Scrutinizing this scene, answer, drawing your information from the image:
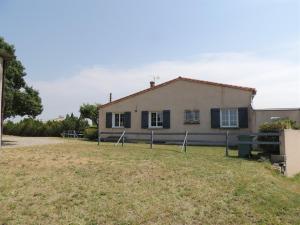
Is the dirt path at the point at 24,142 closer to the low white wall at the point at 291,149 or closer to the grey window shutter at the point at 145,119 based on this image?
the grey window shutter at the point at 145,119

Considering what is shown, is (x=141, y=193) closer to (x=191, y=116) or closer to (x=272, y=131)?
(x=272, y=131)

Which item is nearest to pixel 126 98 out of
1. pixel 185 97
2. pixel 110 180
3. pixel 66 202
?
pixel 185 97

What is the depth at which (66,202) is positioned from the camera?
7996mm

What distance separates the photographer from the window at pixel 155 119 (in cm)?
Result: 2655

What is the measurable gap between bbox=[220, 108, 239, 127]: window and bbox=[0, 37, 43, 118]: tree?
14.3m

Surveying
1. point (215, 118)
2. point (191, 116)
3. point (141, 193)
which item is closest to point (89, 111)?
point (191, 116)

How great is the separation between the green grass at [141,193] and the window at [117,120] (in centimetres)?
1552

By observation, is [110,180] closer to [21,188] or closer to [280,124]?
[21,188]

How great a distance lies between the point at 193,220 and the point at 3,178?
5833 millimetres

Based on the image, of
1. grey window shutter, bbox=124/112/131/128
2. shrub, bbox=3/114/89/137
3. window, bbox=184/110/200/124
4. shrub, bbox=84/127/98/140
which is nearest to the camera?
window, bbox=184/110/200/124

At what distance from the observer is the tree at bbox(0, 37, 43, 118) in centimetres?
2467

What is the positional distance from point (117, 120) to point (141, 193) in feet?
65.3

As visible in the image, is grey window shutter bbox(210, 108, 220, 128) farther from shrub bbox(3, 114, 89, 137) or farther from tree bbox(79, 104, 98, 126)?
tree bbox(79, 104, 98, 126)

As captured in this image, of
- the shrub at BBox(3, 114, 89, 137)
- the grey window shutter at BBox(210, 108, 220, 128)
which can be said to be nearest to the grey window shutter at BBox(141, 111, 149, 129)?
the grey window shutter at BBox(210, 108, 220, 128)
